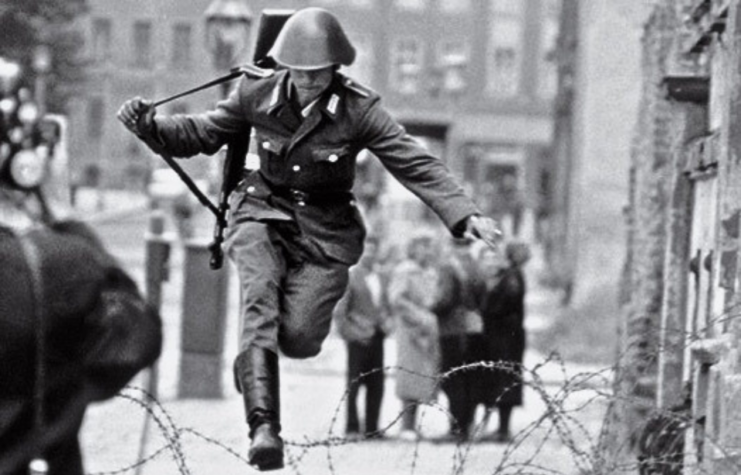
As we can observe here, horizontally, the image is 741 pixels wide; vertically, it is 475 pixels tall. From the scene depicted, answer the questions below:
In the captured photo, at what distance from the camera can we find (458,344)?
16.6m

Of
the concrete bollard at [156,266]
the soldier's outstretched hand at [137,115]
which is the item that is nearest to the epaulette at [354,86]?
the soldier's outstretched hand at [137,115]

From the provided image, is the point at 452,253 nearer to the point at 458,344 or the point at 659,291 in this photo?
the point at 458,344

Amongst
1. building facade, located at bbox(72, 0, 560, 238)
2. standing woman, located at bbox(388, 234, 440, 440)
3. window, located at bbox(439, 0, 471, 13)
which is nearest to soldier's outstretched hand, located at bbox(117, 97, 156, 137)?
standing woman, located at bbox(388, 234, 440, 440)

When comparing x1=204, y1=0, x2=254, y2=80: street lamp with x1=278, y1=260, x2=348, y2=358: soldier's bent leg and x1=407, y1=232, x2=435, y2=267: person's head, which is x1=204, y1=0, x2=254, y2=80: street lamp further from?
x1=278, y1=260, x2=348, y2=358: soldier's bent leg

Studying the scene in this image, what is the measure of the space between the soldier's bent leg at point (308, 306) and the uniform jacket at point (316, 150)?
0.08m

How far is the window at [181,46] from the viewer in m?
83.3

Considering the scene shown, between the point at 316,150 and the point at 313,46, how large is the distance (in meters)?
0.43

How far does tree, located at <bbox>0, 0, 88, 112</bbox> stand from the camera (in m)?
59.4

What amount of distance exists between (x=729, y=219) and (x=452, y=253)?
905 centimetres

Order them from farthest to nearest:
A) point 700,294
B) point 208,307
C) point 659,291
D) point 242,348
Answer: point 208,307, point 659,291, point 700,294, point 242,348

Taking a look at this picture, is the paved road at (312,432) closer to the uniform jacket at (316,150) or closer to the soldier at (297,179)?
the soldier at (297,179)

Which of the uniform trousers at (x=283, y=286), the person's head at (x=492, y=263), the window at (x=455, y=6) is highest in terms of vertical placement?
the window at (x=455, y=6)

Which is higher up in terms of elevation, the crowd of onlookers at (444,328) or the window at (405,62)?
the window at (405,62)

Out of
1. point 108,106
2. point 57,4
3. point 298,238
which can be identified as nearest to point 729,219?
point 298,238
